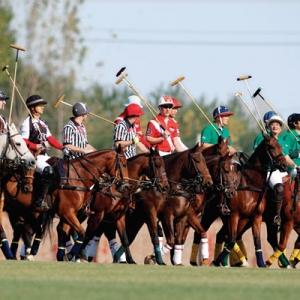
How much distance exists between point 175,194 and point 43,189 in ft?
7.62

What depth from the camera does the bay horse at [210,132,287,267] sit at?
19.1m

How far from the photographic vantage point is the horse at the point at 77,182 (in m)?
17.8

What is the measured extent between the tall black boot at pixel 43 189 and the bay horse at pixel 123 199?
0.90m

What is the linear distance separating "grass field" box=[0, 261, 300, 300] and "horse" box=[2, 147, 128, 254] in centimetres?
194

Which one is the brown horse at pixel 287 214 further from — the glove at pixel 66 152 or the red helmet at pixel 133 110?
the glove at pixel 66 152

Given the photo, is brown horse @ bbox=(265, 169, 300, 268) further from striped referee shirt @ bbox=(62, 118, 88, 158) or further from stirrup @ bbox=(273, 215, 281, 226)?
striped referee shirt @ bbox=(62, 118, 88, 158)

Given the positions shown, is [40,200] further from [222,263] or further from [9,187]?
[222,263]

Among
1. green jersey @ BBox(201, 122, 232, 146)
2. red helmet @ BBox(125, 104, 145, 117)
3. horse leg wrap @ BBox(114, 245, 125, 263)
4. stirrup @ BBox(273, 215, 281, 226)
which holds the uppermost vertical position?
red helmet @ BBox(125, 104, 145, 117)

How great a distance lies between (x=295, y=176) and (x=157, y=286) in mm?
7736

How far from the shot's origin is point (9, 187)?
1761 centimetres

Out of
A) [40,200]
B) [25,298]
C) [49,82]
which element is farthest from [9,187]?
[49,82]

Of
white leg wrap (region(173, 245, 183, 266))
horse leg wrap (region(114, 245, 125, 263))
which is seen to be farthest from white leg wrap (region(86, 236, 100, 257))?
white leg wrap (region(173, 245, 183, 266))

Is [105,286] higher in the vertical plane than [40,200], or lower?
lower

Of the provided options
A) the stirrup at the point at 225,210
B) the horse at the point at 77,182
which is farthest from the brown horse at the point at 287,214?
the horse at the point at 77,182
